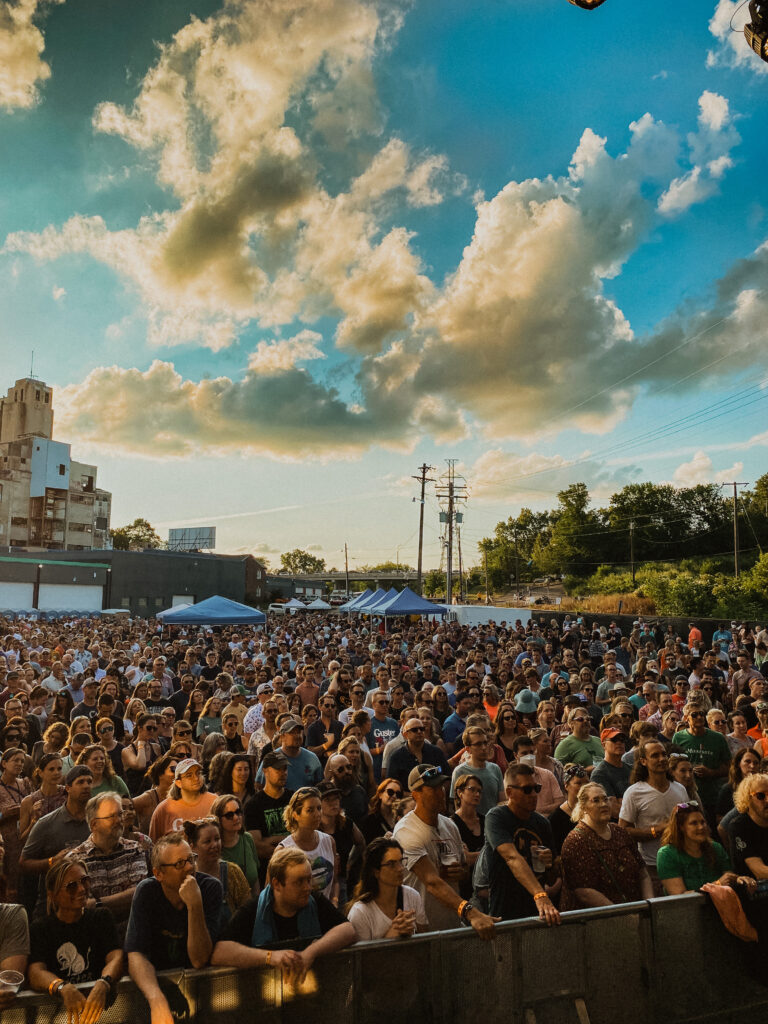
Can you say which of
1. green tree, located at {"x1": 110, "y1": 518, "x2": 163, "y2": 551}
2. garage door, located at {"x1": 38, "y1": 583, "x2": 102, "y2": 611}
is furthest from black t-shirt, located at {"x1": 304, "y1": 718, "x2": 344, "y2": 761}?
green tree, located at {"x1": 110, "y1": 518, "x2": 163, "y2": 551}

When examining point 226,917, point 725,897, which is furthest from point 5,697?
point 725,897

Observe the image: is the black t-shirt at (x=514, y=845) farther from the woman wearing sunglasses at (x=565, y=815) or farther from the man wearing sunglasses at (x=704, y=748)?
the man wearing sunglasses at (x=704, y=748)

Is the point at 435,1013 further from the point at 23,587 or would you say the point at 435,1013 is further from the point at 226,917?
the point at 23,587

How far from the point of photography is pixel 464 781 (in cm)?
454

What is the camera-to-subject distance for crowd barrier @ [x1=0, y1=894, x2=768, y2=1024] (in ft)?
9.46

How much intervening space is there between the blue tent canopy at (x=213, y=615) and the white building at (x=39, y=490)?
2530 inches

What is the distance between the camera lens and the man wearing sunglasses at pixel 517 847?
3.76 metres

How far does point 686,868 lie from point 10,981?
3.42m

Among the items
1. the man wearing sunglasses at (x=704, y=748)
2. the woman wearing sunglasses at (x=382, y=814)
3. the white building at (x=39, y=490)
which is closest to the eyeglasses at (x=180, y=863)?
the woman wearing sunglasses at (x=382, y=814)

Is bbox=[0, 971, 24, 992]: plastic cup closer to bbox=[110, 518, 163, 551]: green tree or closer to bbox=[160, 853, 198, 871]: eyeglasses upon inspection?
bbox=[160, 853, 198, 871]: eyeglasses

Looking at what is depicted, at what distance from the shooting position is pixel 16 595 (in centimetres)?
4800

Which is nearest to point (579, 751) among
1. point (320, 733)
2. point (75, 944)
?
point (320, 733)

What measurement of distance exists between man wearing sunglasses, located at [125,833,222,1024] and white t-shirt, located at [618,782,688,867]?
292 cm

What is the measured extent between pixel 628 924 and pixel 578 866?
1.49 ft
